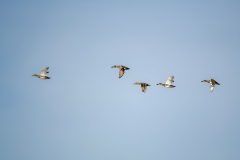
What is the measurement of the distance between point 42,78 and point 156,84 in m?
19.2

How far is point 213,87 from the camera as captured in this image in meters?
60.6

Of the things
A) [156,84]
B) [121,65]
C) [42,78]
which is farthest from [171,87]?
[42,78]

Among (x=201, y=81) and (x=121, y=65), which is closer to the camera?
(x=121, y=65)

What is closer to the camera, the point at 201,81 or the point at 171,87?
the point at 171,87

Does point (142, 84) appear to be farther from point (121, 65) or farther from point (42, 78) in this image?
point (42, 78)

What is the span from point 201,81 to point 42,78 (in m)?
27.5

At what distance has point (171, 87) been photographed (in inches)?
2475

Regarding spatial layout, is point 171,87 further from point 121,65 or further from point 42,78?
point 42,78

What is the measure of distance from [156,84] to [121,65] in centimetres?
777

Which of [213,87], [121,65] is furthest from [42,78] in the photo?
[213,87]

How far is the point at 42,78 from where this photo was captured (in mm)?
62219

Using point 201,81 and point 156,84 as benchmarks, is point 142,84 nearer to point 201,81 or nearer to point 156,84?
point 156,84

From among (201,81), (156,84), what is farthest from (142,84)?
(201,81)

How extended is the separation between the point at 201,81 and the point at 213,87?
7011 millimetres
